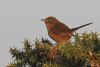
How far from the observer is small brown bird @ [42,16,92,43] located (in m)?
5.50

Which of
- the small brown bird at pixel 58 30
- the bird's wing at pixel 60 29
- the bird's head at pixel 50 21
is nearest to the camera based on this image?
the small brown bird at pixel 58 30

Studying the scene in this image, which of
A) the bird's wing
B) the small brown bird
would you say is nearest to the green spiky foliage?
the small brown bird

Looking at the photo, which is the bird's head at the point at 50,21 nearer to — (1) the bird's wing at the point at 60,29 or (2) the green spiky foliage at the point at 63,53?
(1) the bird's wing at the point at 60,29

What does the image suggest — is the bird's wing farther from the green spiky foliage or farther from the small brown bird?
the green spiky foliage

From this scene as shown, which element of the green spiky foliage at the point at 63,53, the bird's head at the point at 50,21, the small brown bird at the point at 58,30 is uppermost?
the bird's head at the point at 50,21

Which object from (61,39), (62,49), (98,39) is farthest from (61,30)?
(62,49)

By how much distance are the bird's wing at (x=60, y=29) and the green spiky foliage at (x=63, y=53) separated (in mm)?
1707

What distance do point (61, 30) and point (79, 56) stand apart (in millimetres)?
2415

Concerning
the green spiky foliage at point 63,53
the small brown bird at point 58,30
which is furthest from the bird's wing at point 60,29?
the green spiky foliage at point 63,53

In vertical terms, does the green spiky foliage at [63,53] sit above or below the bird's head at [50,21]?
below

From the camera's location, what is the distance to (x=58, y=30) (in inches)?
232

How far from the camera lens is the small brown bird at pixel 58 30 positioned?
5.50 meters

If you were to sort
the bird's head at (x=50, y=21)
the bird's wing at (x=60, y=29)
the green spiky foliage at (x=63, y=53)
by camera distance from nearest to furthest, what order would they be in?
the green spiky foliage at (x=63, y=53)
the bird's wing at (x=60, y=29)
the bird's head at (x=50, y=21)

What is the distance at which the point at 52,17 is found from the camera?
6441 mm
